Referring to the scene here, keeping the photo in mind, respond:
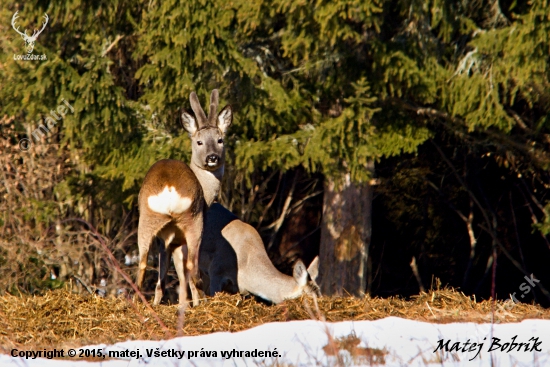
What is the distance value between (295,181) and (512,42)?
4787 millimetres

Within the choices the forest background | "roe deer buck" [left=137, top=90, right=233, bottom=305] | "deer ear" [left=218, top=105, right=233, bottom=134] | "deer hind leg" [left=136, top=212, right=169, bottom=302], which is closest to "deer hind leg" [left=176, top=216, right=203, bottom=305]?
"roe deer buck" [left=137, top=90, right=233, bottom=305]

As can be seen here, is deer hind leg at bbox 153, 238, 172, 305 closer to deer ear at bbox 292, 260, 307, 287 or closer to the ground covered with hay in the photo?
the ground covered with hay

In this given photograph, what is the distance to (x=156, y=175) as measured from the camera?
7102mm

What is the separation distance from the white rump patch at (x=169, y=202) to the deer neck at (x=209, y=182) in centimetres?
104

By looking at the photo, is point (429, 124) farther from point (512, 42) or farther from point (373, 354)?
point (373, 354)

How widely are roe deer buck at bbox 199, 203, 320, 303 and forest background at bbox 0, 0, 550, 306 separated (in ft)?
5.01

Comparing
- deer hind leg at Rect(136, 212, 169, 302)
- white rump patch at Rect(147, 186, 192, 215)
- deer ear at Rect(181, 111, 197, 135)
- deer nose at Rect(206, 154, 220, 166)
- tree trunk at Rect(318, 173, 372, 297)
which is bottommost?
tree trunk at Rect(318, 173, 372, 297)

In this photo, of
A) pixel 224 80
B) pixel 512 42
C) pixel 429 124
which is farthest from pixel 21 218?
pixel 512 42

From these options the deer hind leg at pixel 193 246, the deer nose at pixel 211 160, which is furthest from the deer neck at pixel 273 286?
the deer nose at pixel 211 160

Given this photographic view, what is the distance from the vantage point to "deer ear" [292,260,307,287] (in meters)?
7.02

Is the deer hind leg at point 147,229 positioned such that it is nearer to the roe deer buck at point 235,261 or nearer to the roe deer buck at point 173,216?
the roe deer buck at point 173,216

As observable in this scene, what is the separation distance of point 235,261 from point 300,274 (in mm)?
1020

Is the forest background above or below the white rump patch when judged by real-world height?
above

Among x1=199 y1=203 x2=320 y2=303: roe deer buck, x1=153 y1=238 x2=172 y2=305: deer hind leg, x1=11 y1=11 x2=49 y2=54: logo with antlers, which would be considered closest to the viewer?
x1=199 y1=203 x2=320 y2=303: roe deer buck
